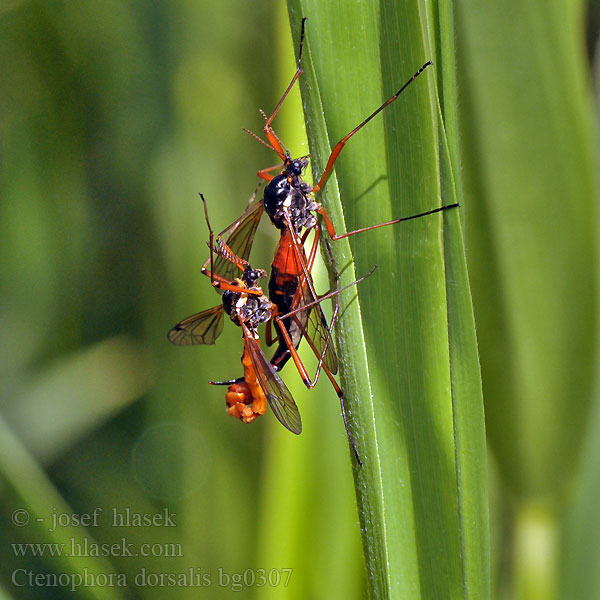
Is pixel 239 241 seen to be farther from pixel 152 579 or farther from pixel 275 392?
pixel 152 579

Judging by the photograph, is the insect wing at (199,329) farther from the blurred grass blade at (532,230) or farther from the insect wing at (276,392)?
the blurred grass blade at (532,230)

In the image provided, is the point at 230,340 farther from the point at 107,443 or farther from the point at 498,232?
the point at 498,232

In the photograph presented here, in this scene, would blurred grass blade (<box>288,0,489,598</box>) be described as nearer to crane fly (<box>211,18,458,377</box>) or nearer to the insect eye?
crane fly (<box>211,18,458,377</box>)

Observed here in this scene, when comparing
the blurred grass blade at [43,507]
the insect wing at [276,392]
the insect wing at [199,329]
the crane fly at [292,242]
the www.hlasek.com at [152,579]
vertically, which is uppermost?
the crane fly at [292,242]

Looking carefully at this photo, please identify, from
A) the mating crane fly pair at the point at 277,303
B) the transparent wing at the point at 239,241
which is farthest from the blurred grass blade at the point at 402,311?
the transparent wing at the point at 239,241

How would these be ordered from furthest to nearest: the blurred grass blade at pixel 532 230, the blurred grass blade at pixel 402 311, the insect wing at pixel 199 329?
the insect wing at pixel 199 329, the blurred grass blade at pixel 532 230, the blurred grass blade at pixel 402 311

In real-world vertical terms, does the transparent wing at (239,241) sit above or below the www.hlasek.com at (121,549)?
above

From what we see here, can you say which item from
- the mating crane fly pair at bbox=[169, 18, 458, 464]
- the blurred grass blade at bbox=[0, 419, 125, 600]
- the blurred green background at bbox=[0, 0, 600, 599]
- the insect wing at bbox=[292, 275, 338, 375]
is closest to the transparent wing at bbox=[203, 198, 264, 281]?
the mating crane fly pair at bbox=[169, 18, 458, 464]

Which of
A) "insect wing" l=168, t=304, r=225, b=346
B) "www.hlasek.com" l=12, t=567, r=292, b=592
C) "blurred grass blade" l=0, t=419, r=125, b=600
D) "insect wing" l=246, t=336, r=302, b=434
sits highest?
"insect wing" l=168, t=304, r=225, b=346

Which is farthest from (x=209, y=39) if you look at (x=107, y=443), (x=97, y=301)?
(x=107, y=443)
